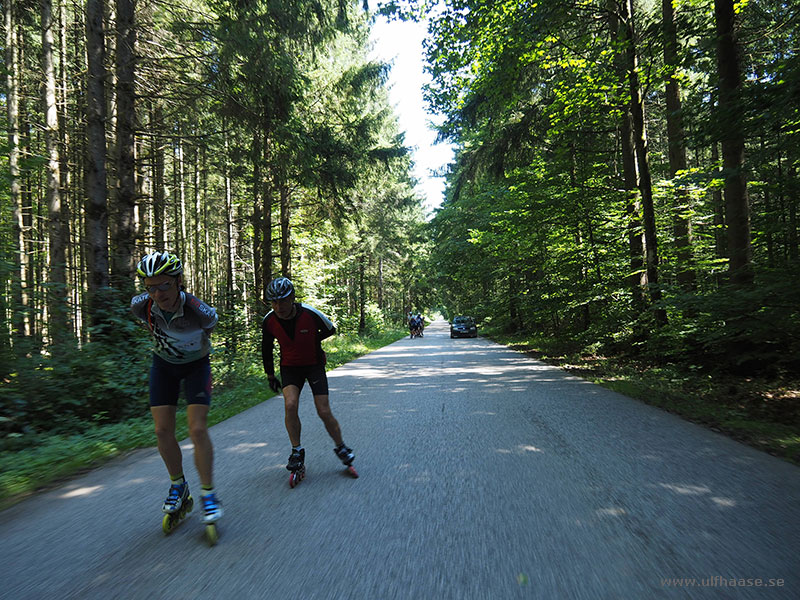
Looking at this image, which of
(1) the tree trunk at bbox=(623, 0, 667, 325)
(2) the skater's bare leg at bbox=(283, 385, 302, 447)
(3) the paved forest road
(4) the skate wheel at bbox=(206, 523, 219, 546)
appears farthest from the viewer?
(1) the tree trunk at bbox=(623, 0, 667, 325)

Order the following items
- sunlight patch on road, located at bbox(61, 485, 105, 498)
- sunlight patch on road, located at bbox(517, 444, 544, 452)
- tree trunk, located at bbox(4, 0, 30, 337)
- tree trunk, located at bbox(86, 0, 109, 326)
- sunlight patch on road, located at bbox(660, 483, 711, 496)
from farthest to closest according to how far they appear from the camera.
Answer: tree trunk, located at bbox(86, 0, 109, 326)
tree trunk, located at bbox(4, 0, 30, 337)
sunlight patch on road, located at bbox(517, 444, 544, 452)
sunlight patch on road, located at bbox(61, 485, 105, 498)
sunlight patch on road, located at bbox(660, 483, 711, 496)

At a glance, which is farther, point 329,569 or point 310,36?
point 310,36

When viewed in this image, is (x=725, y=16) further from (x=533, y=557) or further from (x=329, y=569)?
(x=329, y=569)

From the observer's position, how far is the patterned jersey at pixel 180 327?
127 inches

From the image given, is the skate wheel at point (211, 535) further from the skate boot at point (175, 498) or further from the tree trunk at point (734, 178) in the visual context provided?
the tree trunk at point (734, 178)

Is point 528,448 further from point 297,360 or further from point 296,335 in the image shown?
point 296,335

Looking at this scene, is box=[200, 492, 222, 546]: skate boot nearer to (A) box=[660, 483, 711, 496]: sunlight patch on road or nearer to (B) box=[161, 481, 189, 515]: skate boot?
(B) box=[161, 481, 189, 515]: skate boot

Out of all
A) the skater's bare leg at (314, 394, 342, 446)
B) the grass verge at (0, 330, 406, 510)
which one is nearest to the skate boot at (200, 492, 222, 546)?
the skater's bare leg at (314, 394, 342, 446)

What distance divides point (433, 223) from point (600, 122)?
1440 centimetres

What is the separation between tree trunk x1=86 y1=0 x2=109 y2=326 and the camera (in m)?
8.05

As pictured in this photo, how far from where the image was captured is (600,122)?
13.1 metres

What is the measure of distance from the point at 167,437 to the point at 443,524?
2131 millimetres

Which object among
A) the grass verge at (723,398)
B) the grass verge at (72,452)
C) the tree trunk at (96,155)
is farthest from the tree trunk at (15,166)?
the grass verge at (723,398)

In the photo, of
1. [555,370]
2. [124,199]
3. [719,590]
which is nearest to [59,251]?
[124,199]
